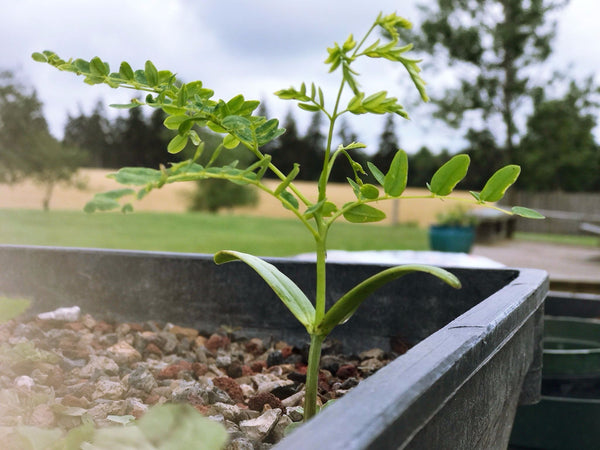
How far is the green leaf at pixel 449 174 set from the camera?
85cm

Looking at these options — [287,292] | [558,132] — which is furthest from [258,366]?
[558,132]

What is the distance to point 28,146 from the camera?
2277cm

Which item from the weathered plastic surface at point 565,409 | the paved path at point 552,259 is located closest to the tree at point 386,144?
the paved path at point 552,259

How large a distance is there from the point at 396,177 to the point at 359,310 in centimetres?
65

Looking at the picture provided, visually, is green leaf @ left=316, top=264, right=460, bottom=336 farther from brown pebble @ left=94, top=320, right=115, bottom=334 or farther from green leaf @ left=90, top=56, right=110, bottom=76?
brown pebble @ left=94, top=320, right=115, bottom=334

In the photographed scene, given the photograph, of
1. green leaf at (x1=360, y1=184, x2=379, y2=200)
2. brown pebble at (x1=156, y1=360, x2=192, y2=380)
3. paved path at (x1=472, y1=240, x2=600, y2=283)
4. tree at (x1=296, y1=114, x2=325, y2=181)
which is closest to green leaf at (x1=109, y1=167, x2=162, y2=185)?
green leaf at (x1=360, y1=184, x2=379, y2=200)

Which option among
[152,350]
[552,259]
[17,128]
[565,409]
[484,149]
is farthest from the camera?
[17,128]

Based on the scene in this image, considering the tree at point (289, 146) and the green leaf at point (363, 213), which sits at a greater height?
the tree at point (289, 146)

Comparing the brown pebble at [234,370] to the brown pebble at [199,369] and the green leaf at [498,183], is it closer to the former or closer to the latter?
the brown pebble at [199,369]

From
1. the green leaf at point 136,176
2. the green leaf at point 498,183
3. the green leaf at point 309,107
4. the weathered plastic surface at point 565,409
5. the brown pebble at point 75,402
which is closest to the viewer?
the green leaf at point 136,176

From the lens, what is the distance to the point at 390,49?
0.82m

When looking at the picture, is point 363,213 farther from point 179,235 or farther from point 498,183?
point 179,235

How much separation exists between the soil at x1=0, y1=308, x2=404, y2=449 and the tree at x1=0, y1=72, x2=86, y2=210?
21265 millimetres

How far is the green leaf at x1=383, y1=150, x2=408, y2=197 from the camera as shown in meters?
0.82
